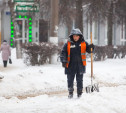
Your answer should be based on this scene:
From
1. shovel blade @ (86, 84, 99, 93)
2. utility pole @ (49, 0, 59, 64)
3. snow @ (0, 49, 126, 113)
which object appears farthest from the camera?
utility pole @ (49, 0, 59, 64)

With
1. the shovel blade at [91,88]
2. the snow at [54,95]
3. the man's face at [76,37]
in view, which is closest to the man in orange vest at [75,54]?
the man's face at [76,37]

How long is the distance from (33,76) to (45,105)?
4.58 metres

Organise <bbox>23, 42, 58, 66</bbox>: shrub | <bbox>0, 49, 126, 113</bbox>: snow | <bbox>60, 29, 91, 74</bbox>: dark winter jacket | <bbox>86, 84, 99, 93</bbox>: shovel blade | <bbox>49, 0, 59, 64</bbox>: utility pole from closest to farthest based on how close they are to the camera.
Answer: <bbox>0, 49, 126, 113</bbox>: snow < <bbox>60, 29, 91, 74</bbox>: dark winter jacket < <bbox>86, 84, 99, 93</bbox>: shovel blade < <bbox>23, 42, 58, 66</bbox>: shrub < <bbox>49, 0, 59, 64</bbox>: utility pole

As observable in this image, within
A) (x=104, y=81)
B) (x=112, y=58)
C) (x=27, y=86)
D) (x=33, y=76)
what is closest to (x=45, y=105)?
(x=27, y=86)

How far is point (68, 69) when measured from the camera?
27.8 ft

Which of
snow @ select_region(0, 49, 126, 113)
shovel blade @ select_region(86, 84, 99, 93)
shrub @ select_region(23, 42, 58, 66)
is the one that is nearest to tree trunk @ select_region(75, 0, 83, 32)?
shrub @ select_region(23, 42, 58, 66)

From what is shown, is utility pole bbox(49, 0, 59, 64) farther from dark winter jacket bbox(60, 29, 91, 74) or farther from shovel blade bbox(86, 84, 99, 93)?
dark winter jacket bbox(60, 29, 91, 74)

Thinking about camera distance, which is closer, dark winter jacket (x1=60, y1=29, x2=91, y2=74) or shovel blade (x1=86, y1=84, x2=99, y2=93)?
dark winter jacket (x1=60, y1=29, x2=91, y2=74)

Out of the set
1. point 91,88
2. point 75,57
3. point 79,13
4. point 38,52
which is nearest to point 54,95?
point 91,88

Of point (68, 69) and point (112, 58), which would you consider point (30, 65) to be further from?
point (68, 69)

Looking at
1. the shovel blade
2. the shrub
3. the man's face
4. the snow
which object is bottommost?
the snow

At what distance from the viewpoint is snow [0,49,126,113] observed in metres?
7.12

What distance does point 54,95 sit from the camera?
9.86 metres

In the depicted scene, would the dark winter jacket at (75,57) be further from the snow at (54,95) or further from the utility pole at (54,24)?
the utility pole at (54,24)
